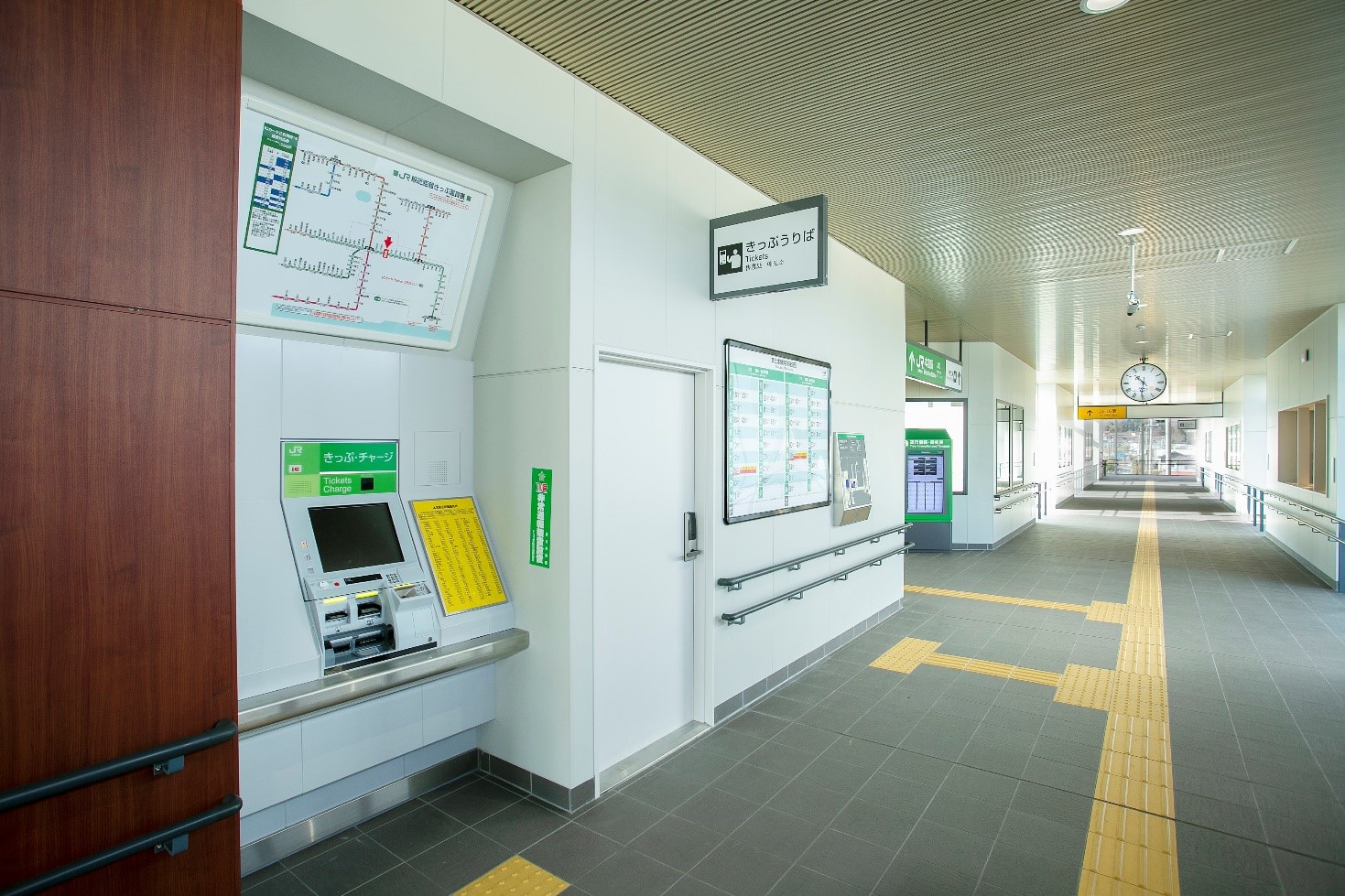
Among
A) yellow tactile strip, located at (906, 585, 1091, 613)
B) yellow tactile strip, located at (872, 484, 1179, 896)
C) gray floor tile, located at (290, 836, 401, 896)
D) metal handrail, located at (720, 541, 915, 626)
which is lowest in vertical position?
gray floor tile, located at (290, 836, 401, 896)

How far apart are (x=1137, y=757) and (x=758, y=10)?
165 inches

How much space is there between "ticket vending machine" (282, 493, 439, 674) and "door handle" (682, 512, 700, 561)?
1.49m

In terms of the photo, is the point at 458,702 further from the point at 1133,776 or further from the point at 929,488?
the point at 929,488

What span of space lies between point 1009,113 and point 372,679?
407cm

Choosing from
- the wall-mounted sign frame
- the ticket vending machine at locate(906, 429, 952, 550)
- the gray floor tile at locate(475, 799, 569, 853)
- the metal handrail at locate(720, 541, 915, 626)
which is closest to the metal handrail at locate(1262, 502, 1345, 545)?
the ticket vending machine at locate(906, 429, 952, 550)

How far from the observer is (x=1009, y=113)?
3.63 metres

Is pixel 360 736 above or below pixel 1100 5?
below

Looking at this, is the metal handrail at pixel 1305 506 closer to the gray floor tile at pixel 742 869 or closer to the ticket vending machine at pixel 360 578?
the gray floor tile at pixel 742 869

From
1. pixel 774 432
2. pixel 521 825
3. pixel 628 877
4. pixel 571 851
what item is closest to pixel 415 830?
pixel 521 825

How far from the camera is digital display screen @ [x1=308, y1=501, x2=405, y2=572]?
9.82 feet

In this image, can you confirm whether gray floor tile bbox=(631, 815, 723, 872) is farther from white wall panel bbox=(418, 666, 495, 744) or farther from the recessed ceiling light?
the recessed ceiling light

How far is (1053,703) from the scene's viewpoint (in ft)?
15.1

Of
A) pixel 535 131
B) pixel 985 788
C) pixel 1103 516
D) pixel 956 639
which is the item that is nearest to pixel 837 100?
pixel 535 131

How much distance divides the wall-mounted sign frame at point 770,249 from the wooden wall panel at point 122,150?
2.46 meters
